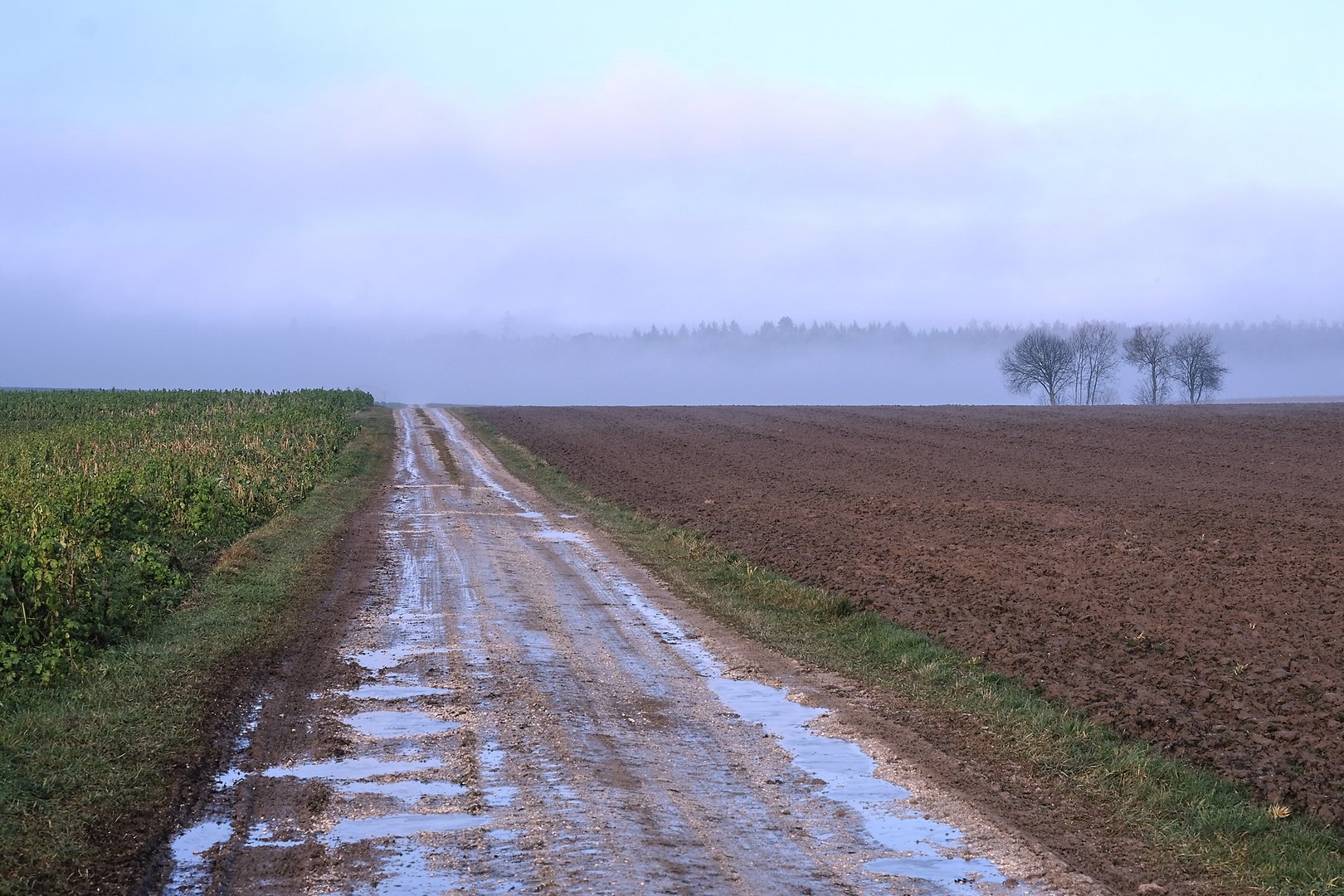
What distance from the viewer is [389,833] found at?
5922 mm

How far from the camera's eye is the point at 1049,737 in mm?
8102

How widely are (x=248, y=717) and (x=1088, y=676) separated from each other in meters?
7.56

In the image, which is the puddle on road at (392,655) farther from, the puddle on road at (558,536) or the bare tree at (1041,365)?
the bare tree at (1041,365)

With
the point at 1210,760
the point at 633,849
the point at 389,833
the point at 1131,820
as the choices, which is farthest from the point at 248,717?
the point at 1210,760

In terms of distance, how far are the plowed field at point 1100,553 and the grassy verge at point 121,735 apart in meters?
7.23

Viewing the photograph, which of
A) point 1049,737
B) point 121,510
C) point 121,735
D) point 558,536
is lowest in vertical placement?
point 1049,737

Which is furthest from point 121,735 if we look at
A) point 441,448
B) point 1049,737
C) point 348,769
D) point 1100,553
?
point 441,448

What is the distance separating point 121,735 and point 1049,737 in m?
7.04

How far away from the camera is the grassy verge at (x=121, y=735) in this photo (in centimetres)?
568

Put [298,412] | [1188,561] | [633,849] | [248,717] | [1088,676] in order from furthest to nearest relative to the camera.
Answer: [298,412] < [1188,561] < [1088,676] < [248,717] < [633,849]

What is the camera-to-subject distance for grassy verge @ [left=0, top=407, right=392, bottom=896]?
5.68 meters

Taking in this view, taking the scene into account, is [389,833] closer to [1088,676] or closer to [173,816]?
[173,816]

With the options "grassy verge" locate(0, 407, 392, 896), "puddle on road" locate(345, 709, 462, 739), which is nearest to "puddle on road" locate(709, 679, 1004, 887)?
Result: "puddle on road" locate(345, 709, 462, 739)

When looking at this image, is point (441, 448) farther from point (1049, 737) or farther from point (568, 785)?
point (568, 785)
